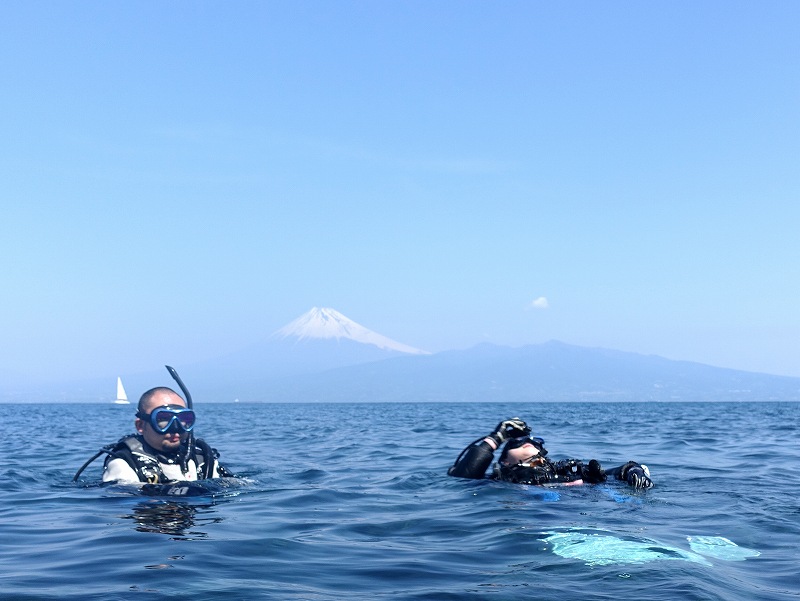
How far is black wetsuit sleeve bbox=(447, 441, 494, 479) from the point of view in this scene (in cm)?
1038

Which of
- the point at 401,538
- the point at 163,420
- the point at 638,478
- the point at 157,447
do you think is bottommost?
the point at 401,538

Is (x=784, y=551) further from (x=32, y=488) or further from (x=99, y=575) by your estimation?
(x=32, y=488)

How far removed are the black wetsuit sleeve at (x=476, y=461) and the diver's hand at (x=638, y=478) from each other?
1.79m

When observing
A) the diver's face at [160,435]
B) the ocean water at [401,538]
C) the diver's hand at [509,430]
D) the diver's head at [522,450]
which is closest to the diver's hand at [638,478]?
the ocean water at [401,538]

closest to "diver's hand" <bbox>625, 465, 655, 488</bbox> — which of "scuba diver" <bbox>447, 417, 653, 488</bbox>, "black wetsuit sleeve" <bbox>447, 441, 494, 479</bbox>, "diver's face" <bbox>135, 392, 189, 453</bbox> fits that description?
"scuba diver" <bbox>447, 417, 653, 488</bbox>

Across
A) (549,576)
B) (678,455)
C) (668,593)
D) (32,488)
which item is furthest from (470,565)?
(678,455)

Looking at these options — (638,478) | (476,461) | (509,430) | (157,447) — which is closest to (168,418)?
(157,447)

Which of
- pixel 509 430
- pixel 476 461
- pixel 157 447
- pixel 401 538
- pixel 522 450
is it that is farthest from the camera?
pixel 476 461

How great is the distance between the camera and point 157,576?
556 cm

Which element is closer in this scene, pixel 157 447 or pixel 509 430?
pixel 157 447

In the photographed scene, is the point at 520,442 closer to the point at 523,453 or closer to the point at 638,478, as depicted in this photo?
the point at 523,453

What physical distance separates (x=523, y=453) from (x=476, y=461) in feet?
2.21

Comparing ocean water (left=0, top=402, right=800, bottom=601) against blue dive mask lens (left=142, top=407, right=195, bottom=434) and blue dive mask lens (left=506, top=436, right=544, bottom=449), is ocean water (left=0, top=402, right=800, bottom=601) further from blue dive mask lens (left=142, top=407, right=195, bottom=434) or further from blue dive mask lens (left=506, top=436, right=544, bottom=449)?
blue dive mask lens (left=142, top=407, right=195, bottom=434)

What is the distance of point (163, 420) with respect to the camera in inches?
366
